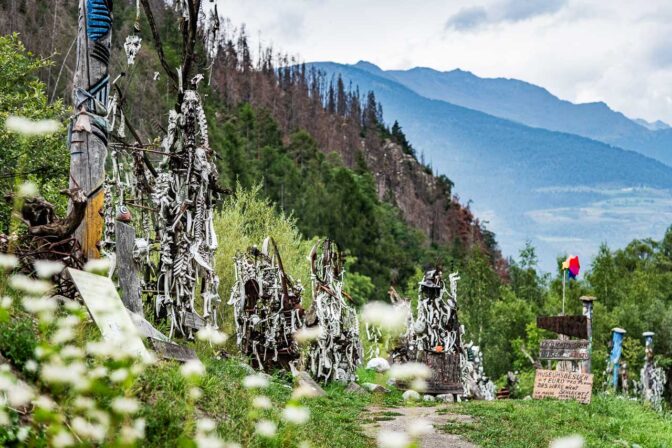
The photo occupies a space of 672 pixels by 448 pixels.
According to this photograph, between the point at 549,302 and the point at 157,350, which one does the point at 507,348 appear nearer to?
the point at 549,302

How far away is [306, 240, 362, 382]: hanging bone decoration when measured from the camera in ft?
53.7

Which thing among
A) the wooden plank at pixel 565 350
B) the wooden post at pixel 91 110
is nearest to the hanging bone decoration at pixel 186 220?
the wooden post at pixel 91 110

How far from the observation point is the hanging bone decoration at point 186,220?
34.3ft

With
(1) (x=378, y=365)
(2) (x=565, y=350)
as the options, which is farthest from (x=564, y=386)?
(1) (x=378, y=365)

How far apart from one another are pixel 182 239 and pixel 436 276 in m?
8.76

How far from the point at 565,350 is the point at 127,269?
1178 cm

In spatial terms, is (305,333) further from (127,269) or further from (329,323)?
(329,323)

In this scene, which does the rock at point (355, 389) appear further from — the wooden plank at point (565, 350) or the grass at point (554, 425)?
the wooden plank at point (565, 350)

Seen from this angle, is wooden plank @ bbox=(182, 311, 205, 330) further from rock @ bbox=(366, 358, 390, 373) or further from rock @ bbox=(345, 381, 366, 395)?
rock @ bbox=(366, 358, 390, 373)

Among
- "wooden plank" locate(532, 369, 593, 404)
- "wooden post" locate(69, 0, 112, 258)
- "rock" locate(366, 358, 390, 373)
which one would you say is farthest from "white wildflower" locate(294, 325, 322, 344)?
"rock" locate(366, 358, 390, 373)

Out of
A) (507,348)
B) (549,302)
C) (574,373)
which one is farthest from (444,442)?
(549,302)

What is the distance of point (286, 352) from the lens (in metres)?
14.7

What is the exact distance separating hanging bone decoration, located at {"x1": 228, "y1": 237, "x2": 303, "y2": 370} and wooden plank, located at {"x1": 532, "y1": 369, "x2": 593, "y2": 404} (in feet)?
19.7

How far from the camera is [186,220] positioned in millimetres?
10734
